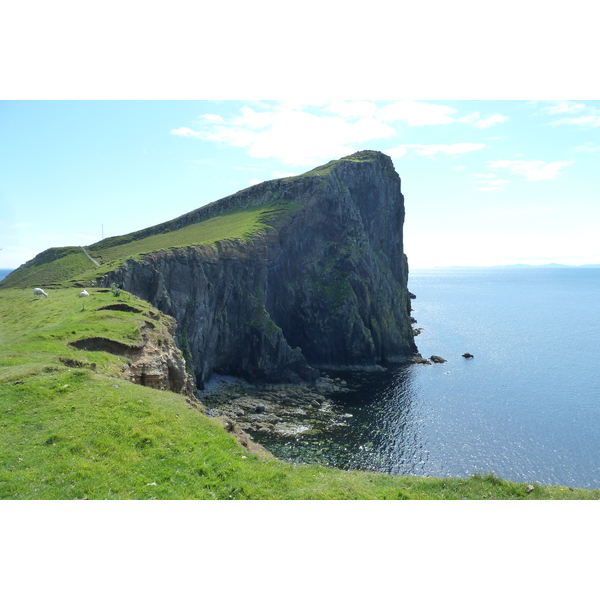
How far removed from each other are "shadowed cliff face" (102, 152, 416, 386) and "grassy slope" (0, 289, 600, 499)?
146ft

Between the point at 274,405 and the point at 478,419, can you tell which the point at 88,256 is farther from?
the point at 478,419

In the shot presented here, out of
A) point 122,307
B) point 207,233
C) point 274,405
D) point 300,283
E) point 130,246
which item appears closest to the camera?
point 122,307

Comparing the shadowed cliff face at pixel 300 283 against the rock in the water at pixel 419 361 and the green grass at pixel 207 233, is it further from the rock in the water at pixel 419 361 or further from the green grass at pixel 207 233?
the green grass at pixel 207 233

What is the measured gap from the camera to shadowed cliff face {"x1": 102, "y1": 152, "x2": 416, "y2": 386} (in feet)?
246

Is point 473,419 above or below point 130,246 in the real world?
below

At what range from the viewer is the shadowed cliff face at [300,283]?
75.0 meters

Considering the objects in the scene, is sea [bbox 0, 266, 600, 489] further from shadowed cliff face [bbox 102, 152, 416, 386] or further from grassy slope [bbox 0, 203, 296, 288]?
grassy slope [bbox 0, 203, 296, 288]

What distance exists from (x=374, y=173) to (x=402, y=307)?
45.4 metres

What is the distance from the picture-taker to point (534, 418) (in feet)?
214

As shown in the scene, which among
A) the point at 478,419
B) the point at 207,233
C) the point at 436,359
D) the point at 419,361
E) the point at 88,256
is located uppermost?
the point at 207,233

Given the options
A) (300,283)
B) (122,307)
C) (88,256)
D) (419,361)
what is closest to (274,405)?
(122,307)

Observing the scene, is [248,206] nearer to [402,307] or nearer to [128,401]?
[402,307]

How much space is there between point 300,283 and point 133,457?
8434 centimetres

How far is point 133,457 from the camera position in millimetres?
15555
